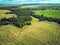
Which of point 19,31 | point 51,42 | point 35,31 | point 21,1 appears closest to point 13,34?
point 19,31

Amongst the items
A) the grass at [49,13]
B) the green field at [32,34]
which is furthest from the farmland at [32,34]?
the grass at [49,13]

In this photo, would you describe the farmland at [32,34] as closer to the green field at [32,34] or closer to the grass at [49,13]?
the green field at [32,34]

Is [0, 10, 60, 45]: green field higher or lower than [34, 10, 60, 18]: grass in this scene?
lower

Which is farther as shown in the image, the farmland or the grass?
the grass

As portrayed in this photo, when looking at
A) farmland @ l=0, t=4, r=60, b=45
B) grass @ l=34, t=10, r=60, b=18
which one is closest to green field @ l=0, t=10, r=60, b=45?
farmland @ l=0, t=4, r=60, b=45

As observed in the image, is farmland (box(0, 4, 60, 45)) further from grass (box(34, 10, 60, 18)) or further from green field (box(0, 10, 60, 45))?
grass (box(34, 10, 60, 18))

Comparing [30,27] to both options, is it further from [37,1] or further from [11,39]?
[37,1]

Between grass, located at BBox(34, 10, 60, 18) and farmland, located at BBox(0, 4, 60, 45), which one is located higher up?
grass, located at BBox(34, 10, 60, 18)

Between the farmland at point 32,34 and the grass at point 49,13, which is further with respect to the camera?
the grass at point 49,13
